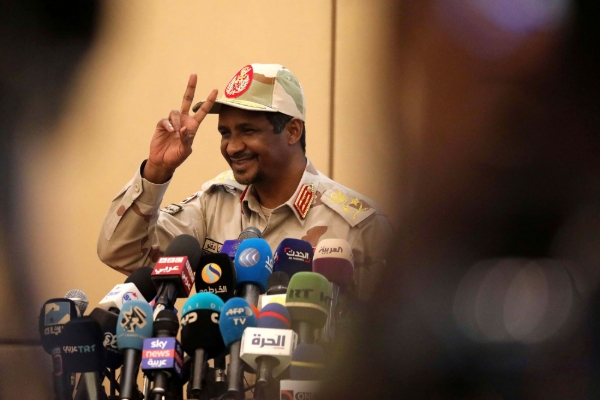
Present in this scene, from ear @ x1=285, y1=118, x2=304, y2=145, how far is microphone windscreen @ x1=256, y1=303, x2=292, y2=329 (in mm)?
1348

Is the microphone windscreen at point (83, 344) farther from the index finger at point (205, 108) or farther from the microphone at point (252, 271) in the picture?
the index finger at point (205, 108)

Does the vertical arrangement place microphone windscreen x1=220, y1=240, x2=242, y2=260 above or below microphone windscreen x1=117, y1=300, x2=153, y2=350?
above

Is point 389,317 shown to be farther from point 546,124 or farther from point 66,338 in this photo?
point 66,338

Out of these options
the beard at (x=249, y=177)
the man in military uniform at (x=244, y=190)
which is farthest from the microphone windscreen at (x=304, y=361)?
the beard at (x=249, y=177)

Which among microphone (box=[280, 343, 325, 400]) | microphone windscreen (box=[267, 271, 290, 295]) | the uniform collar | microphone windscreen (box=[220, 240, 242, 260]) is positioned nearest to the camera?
microphone (box=[280, 343, 325, 400])

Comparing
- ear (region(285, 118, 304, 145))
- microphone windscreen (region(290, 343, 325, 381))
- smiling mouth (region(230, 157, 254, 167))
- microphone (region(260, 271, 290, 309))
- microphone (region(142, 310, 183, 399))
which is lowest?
microphone (region(142, 310, 183, 399))

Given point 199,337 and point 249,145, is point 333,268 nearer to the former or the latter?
point 199,337

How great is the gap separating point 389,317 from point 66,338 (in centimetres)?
97

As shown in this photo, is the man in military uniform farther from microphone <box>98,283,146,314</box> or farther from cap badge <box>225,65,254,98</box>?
microphone <box>98,283,146,314</box>

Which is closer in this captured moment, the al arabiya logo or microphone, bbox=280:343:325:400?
microphone, bbox=280:343:325:400

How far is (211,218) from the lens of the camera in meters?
2.29

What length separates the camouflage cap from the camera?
87.2 inches

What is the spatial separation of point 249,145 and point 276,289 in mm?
1106

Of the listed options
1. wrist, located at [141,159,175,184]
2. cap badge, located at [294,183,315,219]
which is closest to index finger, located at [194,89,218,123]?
wrist, located at [141,159,175,184]
